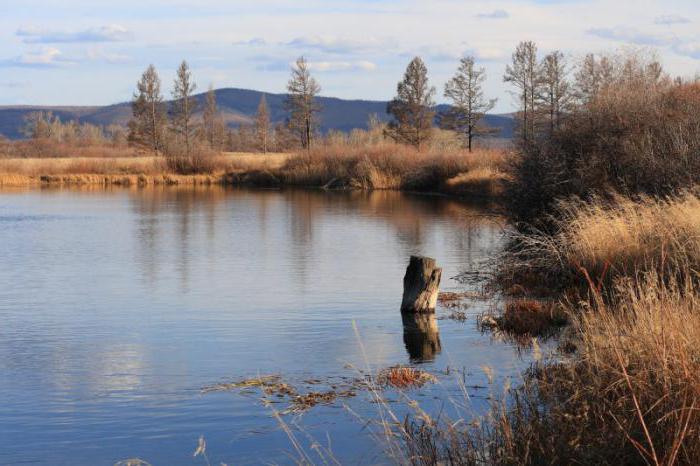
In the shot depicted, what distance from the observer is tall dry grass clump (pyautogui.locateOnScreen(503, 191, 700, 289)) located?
51.8 feet

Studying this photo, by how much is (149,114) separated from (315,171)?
36.3 metres

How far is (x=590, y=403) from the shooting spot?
810 centimetres

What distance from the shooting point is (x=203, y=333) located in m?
15.0

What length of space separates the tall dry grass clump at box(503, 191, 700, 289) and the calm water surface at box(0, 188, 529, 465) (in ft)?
6.08

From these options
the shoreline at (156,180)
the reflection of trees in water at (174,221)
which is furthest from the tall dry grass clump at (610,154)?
the shoreline at (156,180)

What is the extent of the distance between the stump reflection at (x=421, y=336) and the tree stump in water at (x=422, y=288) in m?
0.18

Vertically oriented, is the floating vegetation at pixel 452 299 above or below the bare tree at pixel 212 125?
below

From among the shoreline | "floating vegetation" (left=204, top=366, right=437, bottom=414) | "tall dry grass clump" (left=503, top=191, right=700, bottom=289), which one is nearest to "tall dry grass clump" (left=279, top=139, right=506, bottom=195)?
the shoreline

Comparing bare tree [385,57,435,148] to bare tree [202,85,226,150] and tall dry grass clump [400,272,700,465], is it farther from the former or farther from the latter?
tall dry grass clump [400,272,700,465]

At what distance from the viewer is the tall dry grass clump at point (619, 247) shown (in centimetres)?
1577

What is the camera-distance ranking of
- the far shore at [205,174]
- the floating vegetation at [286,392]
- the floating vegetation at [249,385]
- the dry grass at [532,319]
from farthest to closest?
the far shore at [205,174] < the dry grass at [532,319] < the floating vegetation at [249,385] < the floating vegetation at [286,392]

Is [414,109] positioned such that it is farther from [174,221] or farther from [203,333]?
[203,333]

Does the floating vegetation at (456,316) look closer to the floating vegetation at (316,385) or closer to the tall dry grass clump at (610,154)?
the floating vegetation at (316,385)

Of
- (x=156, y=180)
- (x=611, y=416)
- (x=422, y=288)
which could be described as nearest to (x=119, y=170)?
(x=156, y=180)
